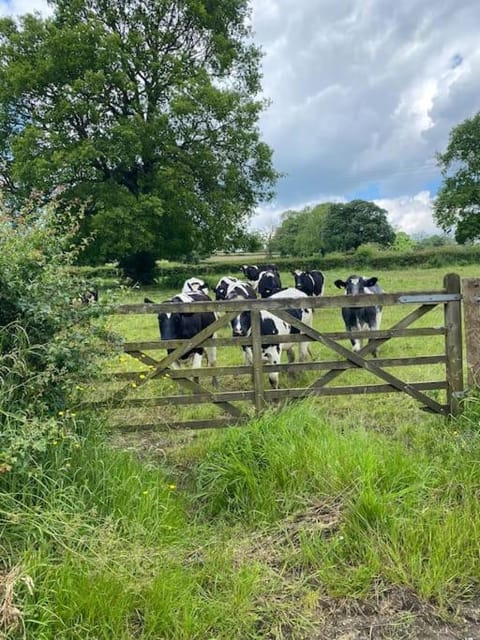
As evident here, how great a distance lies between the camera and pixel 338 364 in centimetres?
460

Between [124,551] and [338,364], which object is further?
[338,364]

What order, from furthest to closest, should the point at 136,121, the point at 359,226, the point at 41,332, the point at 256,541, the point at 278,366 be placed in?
the point at 359,226
the point at 136,121
the point at 278,366
the point at 41,332
the point at 256,541

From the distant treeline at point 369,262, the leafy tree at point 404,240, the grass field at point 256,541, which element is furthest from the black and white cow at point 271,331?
the leafy tree at point 404,240

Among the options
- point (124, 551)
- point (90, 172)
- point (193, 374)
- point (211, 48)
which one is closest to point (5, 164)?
point (90, 172)

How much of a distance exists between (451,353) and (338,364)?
3.61ft

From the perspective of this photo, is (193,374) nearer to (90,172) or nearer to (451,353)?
(451,353)

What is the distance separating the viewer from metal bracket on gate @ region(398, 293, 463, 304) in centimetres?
452

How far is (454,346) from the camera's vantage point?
459 centimetres

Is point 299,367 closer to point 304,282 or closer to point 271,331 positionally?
point 271,331

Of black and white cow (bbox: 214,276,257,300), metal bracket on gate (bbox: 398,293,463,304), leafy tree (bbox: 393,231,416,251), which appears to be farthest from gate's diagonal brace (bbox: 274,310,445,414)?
leafy tree (bbox: 393,231,416,251)

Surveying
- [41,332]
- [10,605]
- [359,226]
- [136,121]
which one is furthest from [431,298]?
[359,226]

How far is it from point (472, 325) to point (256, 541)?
2.98 m

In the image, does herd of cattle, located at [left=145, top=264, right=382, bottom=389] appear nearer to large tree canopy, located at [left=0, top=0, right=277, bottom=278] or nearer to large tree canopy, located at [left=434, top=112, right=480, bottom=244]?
large tree canopy, located at [left=0, top=0, right=277, bottom=278]

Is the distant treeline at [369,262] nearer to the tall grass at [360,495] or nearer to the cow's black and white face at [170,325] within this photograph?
the cow's black and white face at [170,325]
